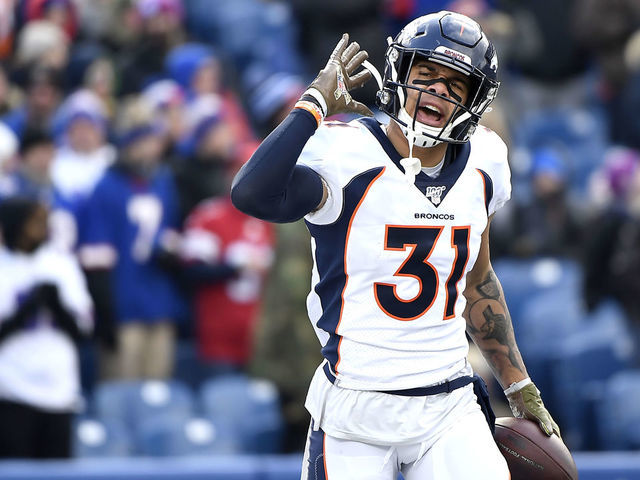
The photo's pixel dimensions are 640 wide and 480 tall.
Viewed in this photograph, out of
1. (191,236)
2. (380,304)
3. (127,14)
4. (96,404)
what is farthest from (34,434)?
(127,14)

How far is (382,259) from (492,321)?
0.64 meters

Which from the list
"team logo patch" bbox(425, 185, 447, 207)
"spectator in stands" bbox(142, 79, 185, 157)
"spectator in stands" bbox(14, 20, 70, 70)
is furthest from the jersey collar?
"spectator in stands" bbox(14, 20, 70, 70)

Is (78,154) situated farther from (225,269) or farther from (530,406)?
(530,406)

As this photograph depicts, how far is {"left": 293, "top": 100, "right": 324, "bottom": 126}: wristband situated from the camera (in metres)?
3.44

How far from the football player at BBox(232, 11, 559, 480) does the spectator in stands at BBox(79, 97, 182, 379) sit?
347 centimetres

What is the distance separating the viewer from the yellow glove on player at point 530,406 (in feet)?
13.0

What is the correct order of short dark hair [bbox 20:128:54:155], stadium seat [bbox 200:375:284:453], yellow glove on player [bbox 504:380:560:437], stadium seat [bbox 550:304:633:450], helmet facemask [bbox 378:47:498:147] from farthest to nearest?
1. stadium seat [bbox 550:304:633:450]
2. short dark hair [bbox 20:128:54:155]
3. stadium seat [bbox 200:375:284:453]
4. yellow glove on player [bbox 504:380:560:437]
5. helmet facemask [bbox 378:47:498:147]

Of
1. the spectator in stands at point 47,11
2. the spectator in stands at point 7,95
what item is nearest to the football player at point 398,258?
the spectator in stands at point 7,95

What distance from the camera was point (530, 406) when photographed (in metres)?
3.97

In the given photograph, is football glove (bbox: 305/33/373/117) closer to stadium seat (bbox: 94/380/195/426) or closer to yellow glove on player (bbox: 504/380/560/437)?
yellow glove on player (bbox: 504/380/560/437)

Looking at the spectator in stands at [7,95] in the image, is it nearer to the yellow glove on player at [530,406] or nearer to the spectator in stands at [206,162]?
the spectator in stands at [206,162]

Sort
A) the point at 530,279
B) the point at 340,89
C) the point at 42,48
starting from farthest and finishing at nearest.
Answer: the point at 42,48
the point at 530,279
the point at 340,89

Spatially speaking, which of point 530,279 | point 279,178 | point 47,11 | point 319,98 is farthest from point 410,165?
point 47,11

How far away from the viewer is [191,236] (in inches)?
282
